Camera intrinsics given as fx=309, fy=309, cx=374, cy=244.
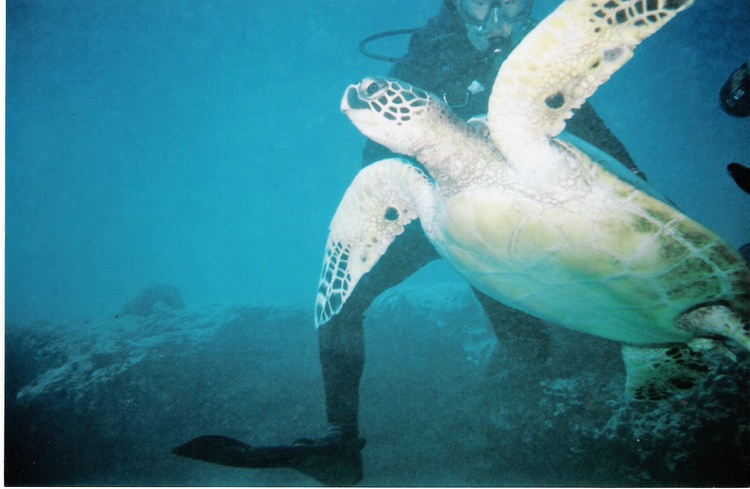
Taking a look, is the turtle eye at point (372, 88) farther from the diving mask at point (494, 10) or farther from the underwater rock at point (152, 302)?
the underwater rock at point (152, 302)

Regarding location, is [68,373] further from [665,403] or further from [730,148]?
[730,148]

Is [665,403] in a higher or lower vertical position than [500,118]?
lower

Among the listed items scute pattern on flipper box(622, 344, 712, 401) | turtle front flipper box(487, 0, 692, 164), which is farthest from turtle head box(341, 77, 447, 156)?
scute pattern on flipper box(622, 344, 712, 401)

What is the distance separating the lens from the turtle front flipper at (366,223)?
2049mm

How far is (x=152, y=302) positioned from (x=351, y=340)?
959 centimetres

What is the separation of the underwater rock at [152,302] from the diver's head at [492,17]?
9.60 m

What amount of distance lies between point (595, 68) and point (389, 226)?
1.37 metres

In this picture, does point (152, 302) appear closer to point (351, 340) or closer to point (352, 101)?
point (351, 340)

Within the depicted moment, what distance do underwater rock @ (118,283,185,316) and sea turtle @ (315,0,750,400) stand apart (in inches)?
371

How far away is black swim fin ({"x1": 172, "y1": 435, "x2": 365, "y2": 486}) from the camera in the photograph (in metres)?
1.75

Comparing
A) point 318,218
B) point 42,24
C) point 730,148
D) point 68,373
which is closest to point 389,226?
point 68,373

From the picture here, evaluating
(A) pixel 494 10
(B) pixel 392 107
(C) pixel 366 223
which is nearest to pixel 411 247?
(C) pixel 366 223

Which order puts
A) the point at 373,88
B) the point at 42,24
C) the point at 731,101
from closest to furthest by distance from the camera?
the point at 373,88, the point at 731,101, the point at 42,24

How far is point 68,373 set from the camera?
4.72 metres
